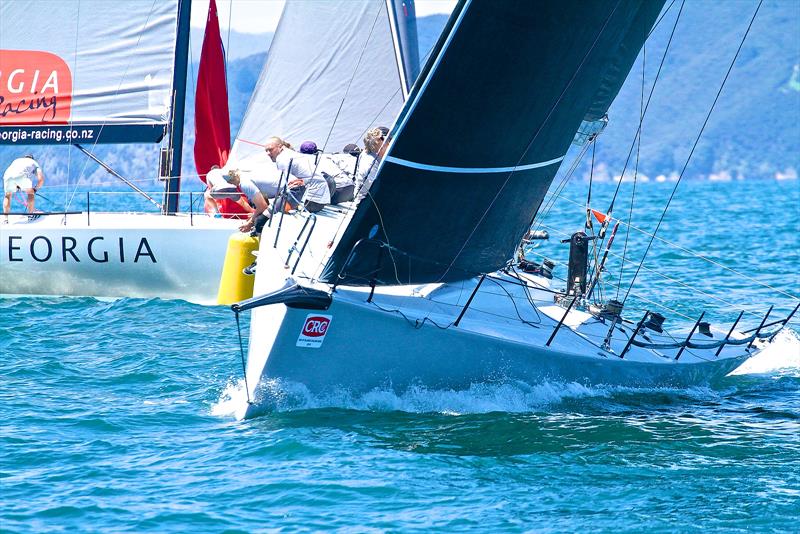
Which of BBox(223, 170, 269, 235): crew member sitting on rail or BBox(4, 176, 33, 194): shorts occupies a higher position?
BBox(223, 170, 269, 235): crew member sitting on rail

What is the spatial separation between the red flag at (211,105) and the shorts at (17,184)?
2.39 m

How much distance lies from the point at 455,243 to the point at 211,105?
8.64 metres

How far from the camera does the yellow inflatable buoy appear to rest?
12398mm

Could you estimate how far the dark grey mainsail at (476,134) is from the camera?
7.63 meters

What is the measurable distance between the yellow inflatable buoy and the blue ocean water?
179cm

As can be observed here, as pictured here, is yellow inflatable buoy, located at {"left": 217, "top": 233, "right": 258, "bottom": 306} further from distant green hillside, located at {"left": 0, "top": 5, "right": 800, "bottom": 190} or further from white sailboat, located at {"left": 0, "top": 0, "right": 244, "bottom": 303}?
distant green hillside, located at {"left": 0, "top": 5, "right": 800, "bottom": 190}

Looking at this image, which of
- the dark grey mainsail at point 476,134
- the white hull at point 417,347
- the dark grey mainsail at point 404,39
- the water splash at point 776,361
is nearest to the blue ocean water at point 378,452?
the water splash at point 776,361

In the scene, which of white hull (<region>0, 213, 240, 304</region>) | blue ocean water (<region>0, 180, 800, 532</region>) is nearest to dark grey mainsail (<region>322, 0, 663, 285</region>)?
blue ocean water (<region>0, 180, 800, 532</region>)

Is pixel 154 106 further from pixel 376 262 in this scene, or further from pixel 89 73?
pixel 376 262

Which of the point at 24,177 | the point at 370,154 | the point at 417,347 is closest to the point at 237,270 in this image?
the point at 370,154

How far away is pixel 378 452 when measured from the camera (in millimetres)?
7195

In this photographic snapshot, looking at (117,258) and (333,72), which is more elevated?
(333,72)

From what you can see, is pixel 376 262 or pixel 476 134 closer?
pixel 476 134

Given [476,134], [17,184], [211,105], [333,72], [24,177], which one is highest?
[333,72]
